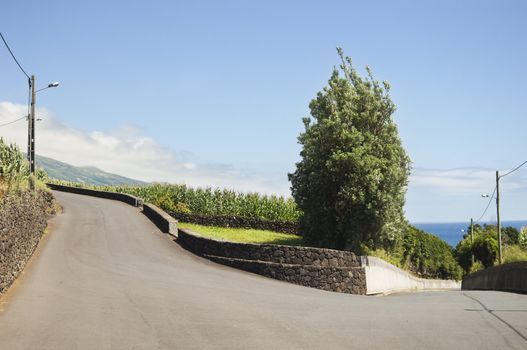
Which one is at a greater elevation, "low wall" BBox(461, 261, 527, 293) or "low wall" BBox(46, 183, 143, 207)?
"low wall" BBox(46, 183, 143, 207)

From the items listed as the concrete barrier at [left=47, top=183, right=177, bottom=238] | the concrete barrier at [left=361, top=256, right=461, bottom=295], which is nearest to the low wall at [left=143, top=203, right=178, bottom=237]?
the concrete barrier at [left=47, top=183, right=177, bottom=238]

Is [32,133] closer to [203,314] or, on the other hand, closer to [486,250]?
[203,314]

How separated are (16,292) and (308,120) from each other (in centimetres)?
2142

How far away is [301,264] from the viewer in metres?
22.0

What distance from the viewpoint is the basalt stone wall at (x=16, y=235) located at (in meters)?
16.1

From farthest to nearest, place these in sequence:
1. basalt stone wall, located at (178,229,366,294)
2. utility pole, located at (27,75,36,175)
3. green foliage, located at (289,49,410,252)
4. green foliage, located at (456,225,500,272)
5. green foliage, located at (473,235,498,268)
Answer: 1. green foliage, located at (456,225,500,272)
2. green foliage, located at (473,235,498,268)
3. utility pole, located at (27,75,36,175)
4. green foliage, located at (289,49,410,252)
5. basalt stone wall, located at (178,229,366,294)

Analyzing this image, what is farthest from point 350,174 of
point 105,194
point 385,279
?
point 105,194

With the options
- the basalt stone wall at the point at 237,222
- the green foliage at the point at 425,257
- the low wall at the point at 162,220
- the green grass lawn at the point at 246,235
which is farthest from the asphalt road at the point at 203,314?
the green foliage at the point at 425,257

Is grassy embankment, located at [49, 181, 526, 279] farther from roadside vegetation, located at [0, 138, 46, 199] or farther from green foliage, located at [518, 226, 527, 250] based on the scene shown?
roadside vegetation, located at [0, 138, 46, 199]

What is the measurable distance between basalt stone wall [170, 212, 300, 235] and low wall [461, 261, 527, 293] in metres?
14.7

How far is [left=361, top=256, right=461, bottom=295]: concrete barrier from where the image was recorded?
80.5ft

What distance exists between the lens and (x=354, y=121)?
3312 centimetres

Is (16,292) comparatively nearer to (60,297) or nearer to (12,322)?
(60,297)

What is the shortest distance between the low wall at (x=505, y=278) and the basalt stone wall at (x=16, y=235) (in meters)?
19.0
